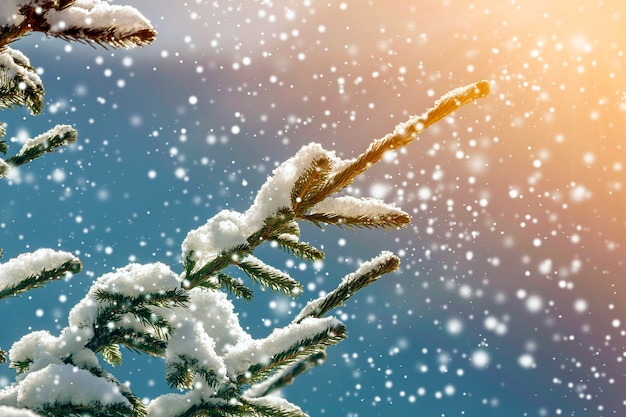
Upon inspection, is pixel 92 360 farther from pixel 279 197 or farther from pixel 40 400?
pixel 279 197

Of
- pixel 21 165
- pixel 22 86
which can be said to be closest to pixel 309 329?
pixel 22 86

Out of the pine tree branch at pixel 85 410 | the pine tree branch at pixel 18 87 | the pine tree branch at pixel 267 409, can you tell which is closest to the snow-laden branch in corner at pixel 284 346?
the pine tree branch at pixel 267 409

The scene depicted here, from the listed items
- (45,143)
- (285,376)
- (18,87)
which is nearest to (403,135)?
(285,376)

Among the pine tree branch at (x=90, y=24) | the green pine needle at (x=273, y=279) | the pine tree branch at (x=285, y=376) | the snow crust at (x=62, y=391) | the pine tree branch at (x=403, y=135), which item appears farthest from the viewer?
the green pine needle at (x=273, y=279)

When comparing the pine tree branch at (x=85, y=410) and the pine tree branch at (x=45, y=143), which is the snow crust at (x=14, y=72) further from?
the pine tree branch at (x=85, y=410)

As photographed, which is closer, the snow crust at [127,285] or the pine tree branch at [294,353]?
the pine tree branch at [294,353]

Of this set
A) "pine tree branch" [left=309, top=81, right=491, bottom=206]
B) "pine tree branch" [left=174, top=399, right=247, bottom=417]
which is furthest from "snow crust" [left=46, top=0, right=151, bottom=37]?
"pine tree branch" [left=174, top=399, right=247, bottom=417]

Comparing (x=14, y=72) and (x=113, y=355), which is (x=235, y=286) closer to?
(x=113, y=355)

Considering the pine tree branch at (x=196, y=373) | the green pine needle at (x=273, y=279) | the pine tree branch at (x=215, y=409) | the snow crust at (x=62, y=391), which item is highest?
the green pine needle at (x=273, y=279)

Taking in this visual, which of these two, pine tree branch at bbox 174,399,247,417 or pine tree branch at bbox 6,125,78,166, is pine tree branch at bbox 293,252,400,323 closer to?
pine tree branch at bbox 174,399,247,417
